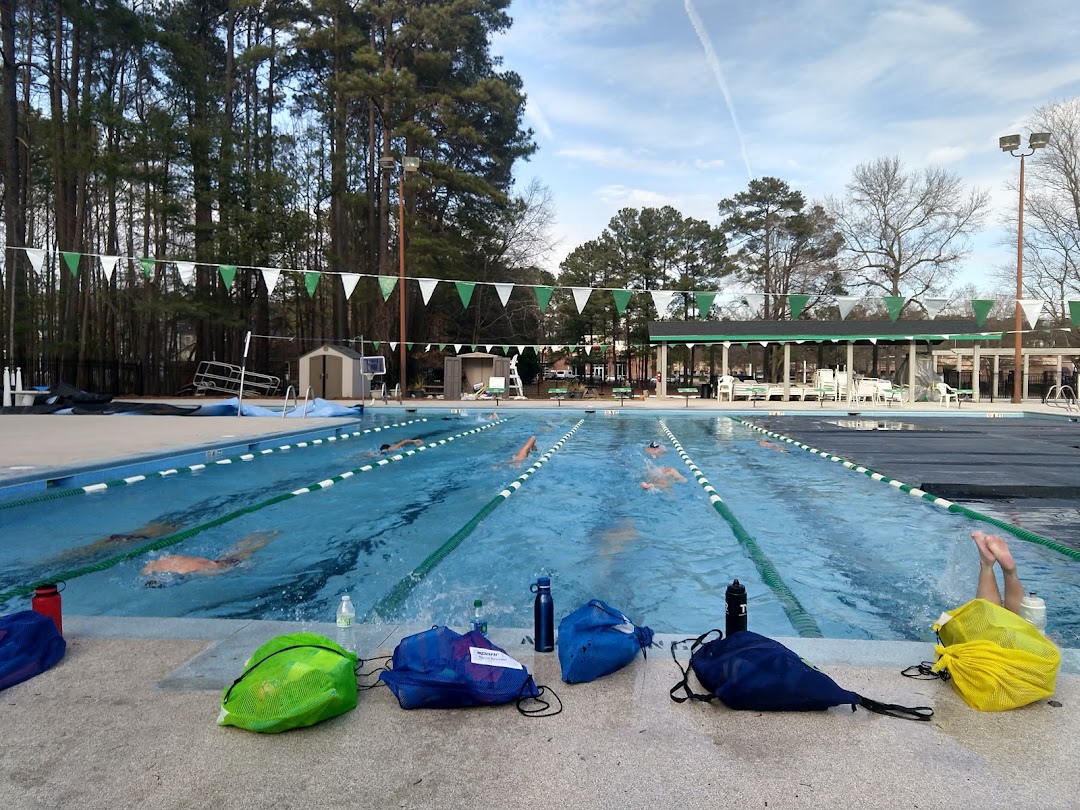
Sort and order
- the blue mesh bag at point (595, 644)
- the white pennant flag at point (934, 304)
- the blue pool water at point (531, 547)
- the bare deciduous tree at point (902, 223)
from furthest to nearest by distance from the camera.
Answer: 1. the bare deciduous tree at point (902, 223)
2. the white pennant flag at point (934, 304)
3. the blue pool water at point (531, 547)
4. the blue mesh bag at point (595, 644)

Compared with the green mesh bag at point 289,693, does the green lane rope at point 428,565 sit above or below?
below

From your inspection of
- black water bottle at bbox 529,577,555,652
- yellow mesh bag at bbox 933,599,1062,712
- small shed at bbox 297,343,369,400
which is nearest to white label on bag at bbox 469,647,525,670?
black water bottle at bbox 529,577,555,652

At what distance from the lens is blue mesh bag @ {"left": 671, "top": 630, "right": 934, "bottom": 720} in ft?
7.01

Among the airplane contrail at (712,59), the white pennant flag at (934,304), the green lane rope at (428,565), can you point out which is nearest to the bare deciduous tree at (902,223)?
the airplane contrail at (712,59)

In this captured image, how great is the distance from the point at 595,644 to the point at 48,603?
7.38 ft

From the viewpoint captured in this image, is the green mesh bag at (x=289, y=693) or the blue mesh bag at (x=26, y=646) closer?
the green mesh bag at (x=289, y=693)

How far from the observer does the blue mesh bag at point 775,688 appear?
2.14 meters

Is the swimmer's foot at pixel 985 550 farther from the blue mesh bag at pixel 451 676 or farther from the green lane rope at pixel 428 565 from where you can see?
the green lane rope at pixel 428 565

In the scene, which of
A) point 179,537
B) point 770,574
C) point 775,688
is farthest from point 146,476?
point 775,688

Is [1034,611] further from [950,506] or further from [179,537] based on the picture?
[179,537]

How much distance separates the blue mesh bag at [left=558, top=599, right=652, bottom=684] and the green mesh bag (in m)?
0.76

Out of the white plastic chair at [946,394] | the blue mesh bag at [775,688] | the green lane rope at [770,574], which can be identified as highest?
the white plastic chair at [946,394]

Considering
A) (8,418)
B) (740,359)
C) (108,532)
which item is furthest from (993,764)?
(740,359)

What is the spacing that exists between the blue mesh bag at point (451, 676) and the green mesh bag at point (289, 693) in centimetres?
18
